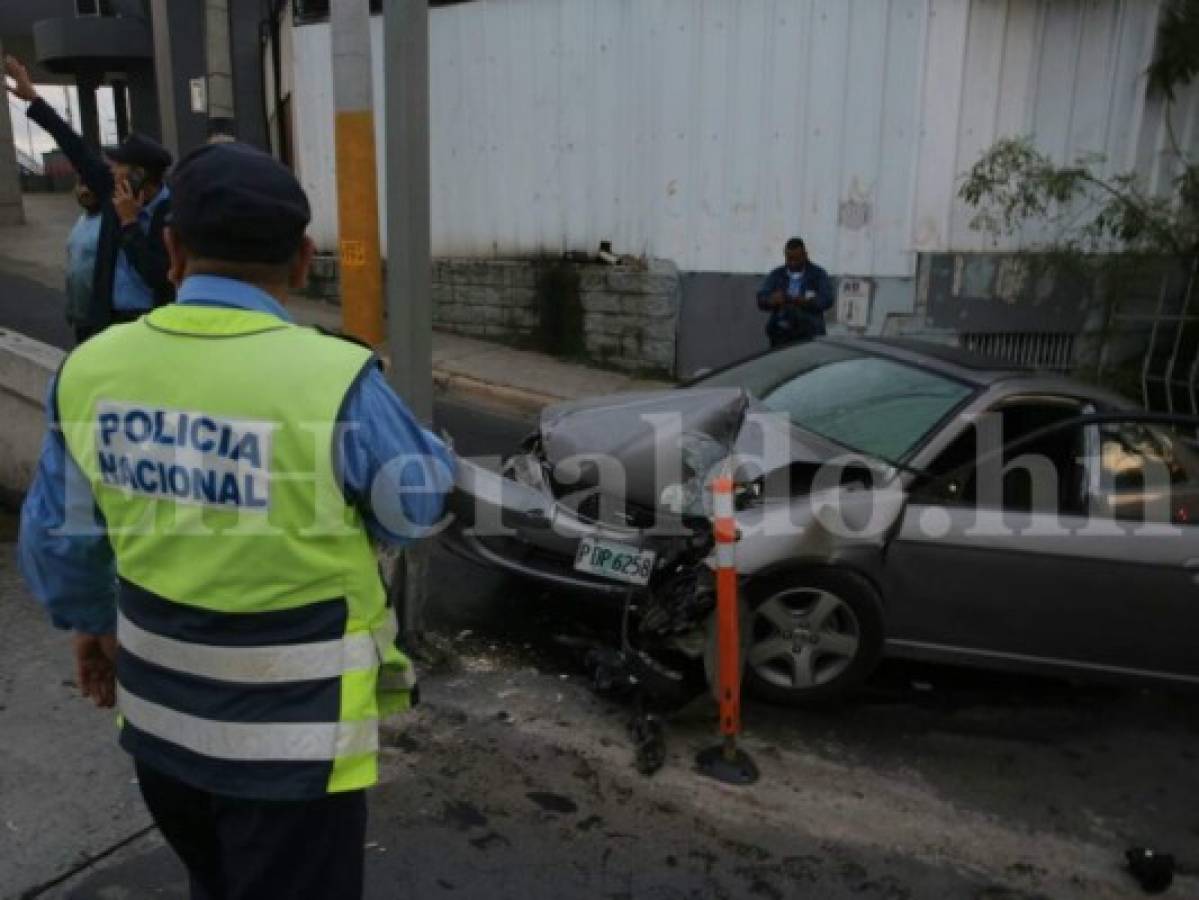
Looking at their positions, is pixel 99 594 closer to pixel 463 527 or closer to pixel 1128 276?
pixel 463 527

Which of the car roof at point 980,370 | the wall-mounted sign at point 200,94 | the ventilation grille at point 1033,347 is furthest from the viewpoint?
the wall-mounted sign at point 200,94

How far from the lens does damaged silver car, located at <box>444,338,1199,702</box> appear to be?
389 cm

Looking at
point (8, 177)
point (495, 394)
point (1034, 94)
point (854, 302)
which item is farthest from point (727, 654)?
point (8, 177)

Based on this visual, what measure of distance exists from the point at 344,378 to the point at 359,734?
0.59m

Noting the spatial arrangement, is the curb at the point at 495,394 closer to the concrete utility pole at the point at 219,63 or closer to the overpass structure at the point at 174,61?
the overpass structure at the point at 174,61

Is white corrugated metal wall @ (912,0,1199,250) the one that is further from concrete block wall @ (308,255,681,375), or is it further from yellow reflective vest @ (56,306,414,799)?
yellow reflective vest @ (56,306,414,799)

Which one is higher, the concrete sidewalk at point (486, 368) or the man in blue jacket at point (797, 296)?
the man in blue jacket at point (797, 296)

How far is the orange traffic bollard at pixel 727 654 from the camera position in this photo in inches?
132

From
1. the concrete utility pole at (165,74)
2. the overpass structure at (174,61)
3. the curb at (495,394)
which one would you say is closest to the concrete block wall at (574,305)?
the curb at (495,394)

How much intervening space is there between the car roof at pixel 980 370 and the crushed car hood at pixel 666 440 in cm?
69

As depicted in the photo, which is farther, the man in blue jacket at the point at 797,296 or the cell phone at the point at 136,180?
the man in blue jacket at the point at 797,296

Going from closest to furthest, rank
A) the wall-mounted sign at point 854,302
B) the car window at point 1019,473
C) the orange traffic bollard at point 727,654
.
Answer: the orange traffic bollard at point 727,654, the car window at point 1019,473, the wall-mounted sign at point 854,302

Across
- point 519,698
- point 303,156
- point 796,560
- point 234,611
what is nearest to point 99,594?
point 234,611

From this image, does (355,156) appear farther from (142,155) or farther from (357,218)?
(142,155)
